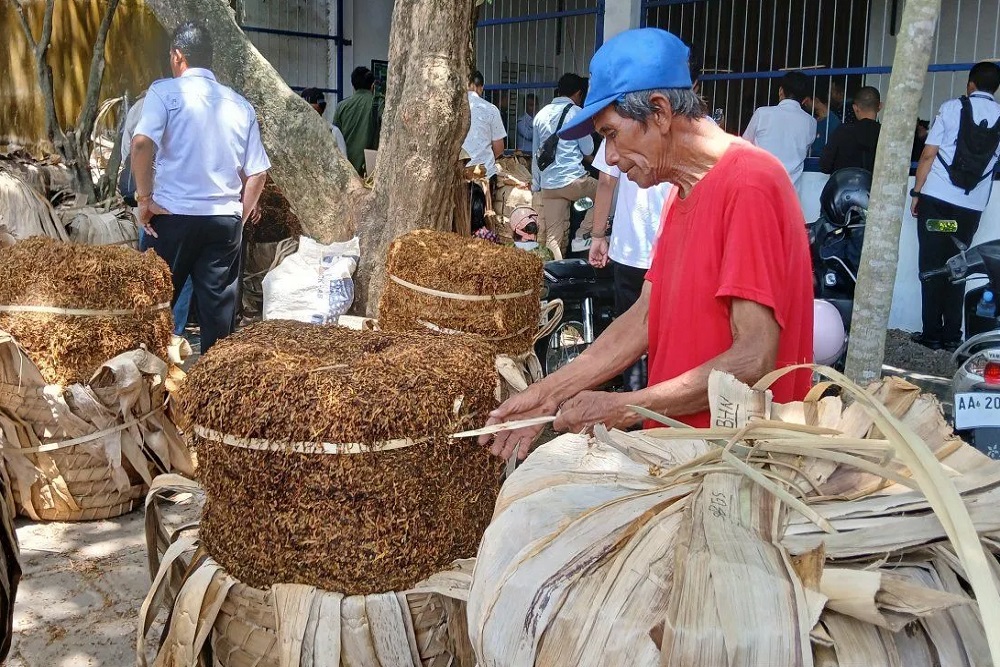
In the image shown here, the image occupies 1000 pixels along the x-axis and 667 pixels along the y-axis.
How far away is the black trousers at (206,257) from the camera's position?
18.5ft

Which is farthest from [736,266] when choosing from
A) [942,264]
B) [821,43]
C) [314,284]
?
[821,43]

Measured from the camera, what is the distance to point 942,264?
7.83 metres

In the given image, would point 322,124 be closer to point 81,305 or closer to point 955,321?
point 81,305

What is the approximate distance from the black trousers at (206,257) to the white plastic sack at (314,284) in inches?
14.4

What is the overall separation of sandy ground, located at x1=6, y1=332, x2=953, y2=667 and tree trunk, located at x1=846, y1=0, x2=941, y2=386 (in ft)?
8.96

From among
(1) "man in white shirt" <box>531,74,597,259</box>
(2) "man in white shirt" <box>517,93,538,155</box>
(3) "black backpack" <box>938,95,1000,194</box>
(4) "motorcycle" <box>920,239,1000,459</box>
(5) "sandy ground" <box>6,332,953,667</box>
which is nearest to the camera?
(5) "sandy ground" <box>6,332,953,667</box>

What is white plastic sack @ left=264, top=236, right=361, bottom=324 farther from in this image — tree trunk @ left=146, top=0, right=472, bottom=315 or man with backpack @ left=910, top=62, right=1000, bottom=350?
man with backpack @ left=910, top=62, right=1000, bottom=350

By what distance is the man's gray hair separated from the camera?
2307 millimetres

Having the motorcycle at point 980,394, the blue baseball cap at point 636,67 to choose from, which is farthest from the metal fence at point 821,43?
the blue baseball cap at point 636,67

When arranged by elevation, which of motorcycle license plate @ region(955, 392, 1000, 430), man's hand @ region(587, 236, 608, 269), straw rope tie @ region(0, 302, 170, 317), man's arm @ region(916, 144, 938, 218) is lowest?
motorcycle license plate @ region(955, 392, 1000, 430)

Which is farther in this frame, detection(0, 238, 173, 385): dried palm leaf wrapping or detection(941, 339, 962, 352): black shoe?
detection(941, 339, 962, 352): black shoe

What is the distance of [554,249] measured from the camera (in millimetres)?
7047

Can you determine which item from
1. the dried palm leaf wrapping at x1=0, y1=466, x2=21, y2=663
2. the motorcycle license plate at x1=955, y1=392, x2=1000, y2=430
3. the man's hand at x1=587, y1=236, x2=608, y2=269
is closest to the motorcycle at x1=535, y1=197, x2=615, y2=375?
the man's hand at x1=587, y1=236, x2=608, y2=269

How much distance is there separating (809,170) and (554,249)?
306 centimetres
